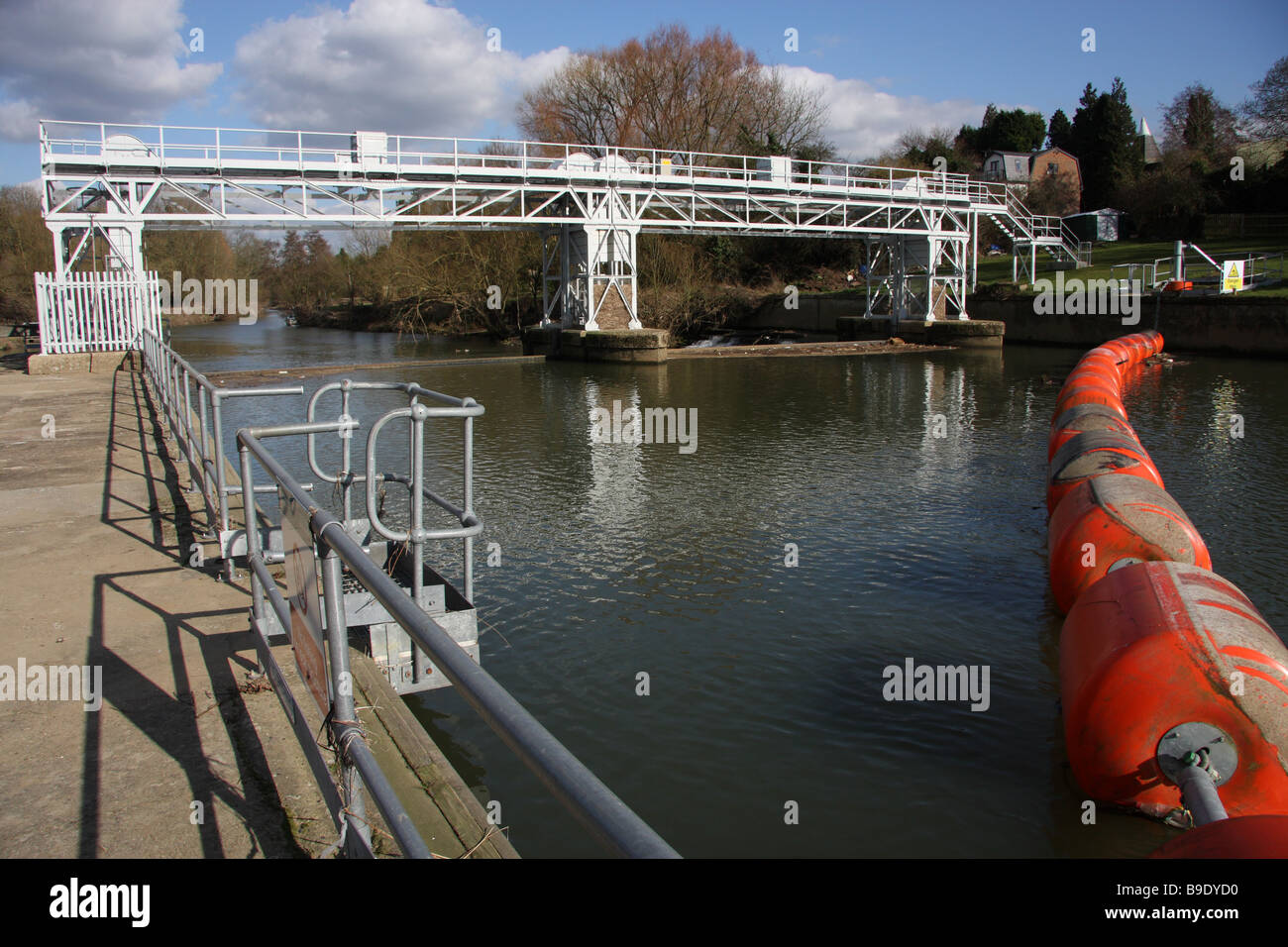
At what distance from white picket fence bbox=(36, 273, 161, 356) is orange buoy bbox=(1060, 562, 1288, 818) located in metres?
22.5

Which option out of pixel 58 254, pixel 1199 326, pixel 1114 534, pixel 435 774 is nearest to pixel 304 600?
pixel 435 774

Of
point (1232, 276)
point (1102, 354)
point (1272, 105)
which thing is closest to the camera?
point (1102, 354)

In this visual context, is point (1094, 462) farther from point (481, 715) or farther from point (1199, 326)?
point (1199, 326)

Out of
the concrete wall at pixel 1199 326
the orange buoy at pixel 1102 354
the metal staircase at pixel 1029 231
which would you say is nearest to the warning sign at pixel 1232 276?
the concrete wall at pixel 1199 326

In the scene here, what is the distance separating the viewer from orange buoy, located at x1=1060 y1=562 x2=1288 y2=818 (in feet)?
14.5

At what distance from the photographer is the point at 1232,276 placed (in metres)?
33.6

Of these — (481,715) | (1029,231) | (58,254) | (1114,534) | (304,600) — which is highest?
(1029,231)

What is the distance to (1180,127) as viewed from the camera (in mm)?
61969

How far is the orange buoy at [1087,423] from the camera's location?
10.2 m

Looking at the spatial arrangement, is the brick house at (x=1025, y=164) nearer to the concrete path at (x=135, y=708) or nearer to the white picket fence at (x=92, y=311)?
the white picket fence at (x=92, y=311)

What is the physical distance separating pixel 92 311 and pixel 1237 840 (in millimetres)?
24685

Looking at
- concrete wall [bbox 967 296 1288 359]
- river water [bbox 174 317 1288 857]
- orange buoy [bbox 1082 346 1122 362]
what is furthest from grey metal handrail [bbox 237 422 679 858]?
concrete wall [bbox 967 296 1288 359]

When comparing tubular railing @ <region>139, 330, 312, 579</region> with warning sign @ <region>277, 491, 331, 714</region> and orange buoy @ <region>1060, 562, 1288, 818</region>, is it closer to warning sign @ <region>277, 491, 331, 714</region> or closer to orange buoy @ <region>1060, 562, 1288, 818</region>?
warning sign @ <region>277, 491, 331, 714</region>
